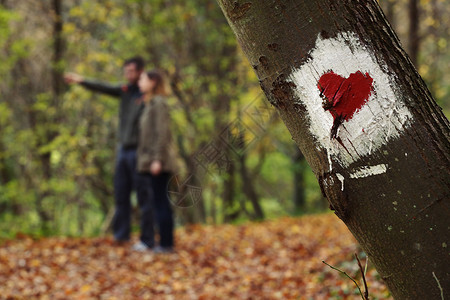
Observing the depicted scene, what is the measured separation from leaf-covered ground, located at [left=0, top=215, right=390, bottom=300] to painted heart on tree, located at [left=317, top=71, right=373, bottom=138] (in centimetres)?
229

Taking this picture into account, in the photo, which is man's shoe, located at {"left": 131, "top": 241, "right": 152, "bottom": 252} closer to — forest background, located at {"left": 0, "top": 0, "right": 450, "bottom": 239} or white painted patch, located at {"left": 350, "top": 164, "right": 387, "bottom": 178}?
forest background, located at {"left": 0, "top": 0, "right": 450, "bottom": 239}

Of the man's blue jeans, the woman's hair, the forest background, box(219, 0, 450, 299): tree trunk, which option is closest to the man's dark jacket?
the man's blue jeans

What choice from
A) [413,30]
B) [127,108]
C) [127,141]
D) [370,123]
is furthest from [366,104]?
[413,30]

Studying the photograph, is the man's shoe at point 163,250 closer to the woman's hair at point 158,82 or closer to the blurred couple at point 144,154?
the blurred couple at point 144,154

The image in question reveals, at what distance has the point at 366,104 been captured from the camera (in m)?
1.28

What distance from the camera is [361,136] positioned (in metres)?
1.28

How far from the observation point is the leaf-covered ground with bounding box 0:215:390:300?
14.1 feet

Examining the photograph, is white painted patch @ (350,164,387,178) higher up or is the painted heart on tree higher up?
the painted heart on tree

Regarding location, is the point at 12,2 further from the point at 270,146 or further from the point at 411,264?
the point at 411,264

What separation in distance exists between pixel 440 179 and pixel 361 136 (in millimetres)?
238

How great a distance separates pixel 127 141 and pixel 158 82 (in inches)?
36.3

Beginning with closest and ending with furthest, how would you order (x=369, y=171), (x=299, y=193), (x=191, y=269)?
(x=369, y=171) → (x=191, y=269) → (x=299, y=193)

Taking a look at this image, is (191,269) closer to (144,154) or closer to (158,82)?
(144,154)

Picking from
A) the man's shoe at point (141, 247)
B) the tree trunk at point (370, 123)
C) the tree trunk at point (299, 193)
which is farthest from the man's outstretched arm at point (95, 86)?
the tree trunk at point (299, 193)
